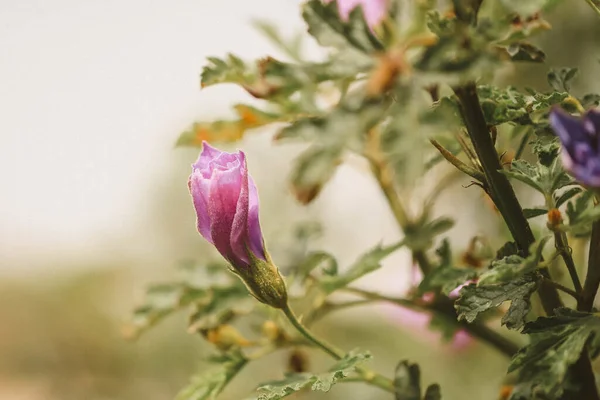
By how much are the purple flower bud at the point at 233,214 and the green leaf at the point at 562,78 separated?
141 millimetres

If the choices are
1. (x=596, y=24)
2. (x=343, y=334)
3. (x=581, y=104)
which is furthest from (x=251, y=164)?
(x=581, y=104)

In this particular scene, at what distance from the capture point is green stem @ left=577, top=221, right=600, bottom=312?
257mm

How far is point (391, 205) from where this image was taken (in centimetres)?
45

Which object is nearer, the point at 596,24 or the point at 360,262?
the point at 360,262

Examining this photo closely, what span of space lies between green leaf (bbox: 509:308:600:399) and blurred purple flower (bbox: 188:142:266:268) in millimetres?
123

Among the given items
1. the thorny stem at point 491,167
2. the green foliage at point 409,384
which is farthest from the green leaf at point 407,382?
the thorny stem at point 491,167

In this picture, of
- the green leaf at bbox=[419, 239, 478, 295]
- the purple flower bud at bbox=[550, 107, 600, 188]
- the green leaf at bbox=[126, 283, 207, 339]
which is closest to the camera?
the purple flower bud at bbox=[550, 107, 600, 188]

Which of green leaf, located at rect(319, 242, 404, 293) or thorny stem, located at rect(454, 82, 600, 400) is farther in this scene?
green leaf, located at rect(319, 242, 404, 293)

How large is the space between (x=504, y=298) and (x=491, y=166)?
0.05 m

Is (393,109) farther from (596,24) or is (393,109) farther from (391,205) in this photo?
(596,24)

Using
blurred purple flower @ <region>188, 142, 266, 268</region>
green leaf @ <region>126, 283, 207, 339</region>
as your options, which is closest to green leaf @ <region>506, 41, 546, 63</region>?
blurred purple flower @ <region>188, 142, 266, 268</region>

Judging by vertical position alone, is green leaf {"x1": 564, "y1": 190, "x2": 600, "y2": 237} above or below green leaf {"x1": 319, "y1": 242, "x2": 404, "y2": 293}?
below

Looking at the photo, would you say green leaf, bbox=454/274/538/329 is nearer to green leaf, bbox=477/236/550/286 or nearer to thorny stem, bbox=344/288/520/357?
green leaf, bbox=477/236/550/286

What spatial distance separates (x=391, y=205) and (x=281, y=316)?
0.37 feet
